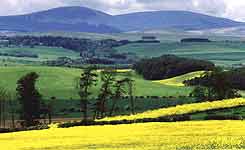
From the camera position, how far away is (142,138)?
4709cm

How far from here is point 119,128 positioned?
5744cm

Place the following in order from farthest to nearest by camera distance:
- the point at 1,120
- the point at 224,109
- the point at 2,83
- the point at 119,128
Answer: the point at 2,83 < the point at 1,120 < the point at 224,109 < the point at 119,128

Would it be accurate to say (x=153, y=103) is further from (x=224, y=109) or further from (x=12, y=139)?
(x=12, y=139)

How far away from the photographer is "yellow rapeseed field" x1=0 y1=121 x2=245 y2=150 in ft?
137

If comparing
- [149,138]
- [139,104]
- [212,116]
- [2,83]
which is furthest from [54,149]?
[2,83]

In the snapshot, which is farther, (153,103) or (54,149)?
(153,103)

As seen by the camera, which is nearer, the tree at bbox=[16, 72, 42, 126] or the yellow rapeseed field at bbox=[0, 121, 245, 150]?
the yellow rapeseed field at bbox=[0, 121, 245, 150]

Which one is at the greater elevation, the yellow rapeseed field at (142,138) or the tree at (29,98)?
the yellow rapeseed field at (142,138)

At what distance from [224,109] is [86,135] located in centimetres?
2153

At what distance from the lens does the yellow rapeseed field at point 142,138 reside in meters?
41.6

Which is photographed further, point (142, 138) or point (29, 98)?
point (29, 98)

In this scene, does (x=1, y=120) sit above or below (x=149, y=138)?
below

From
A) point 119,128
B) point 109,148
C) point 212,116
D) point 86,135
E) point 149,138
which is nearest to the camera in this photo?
point 109,148

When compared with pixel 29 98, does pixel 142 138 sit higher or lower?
higher
